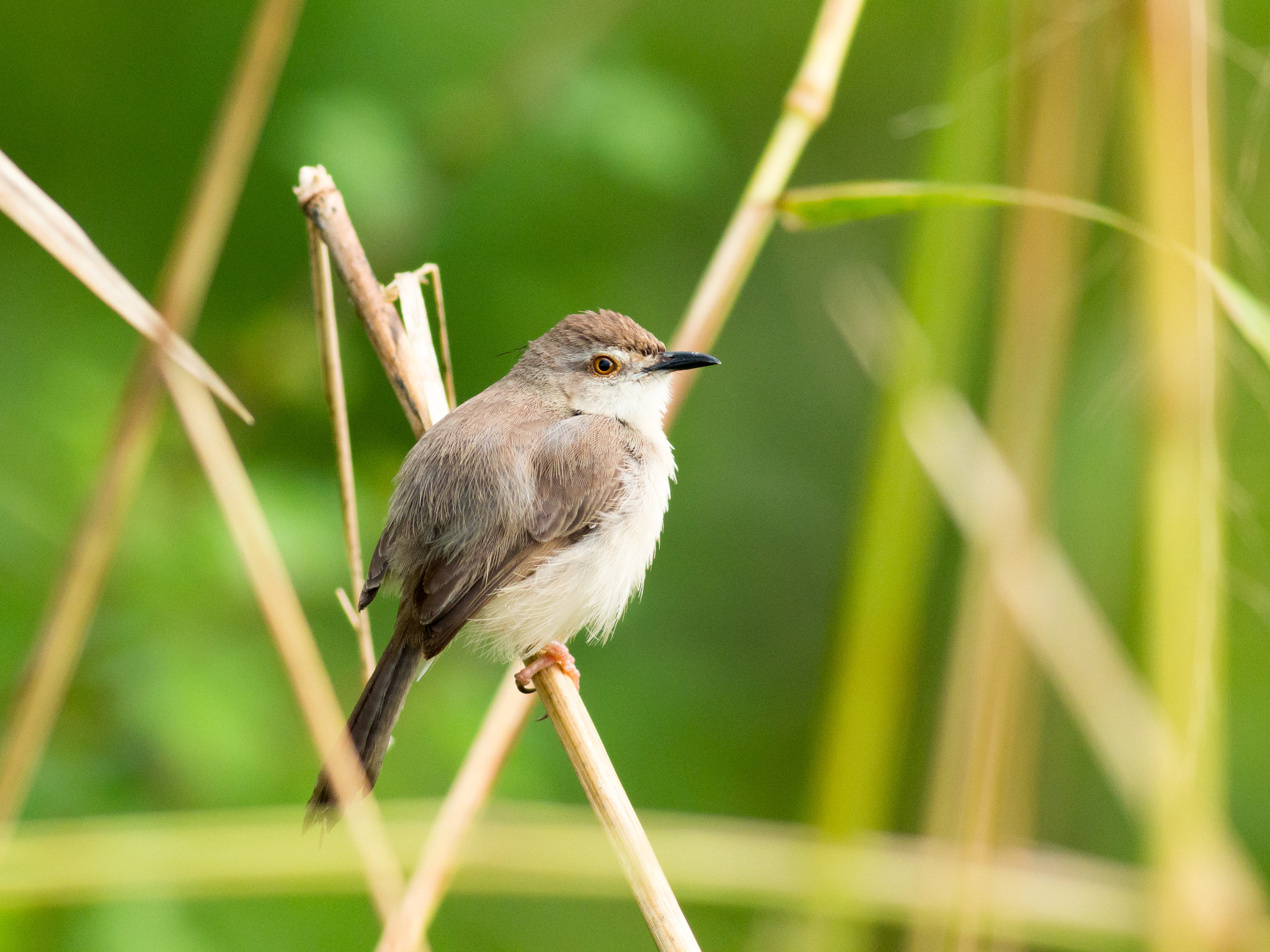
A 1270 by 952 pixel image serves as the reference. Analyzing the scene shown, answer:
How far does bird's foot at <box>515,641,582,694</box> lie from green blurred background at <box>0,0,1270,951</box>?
1.89 feet

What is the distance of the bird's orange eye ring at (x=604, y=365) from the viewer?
349 centimetres

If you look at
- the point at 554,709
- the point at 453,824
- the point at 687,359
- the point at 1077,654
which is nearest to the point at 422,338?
the point at 687,359

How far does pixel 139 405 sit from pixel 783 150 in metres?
1.36

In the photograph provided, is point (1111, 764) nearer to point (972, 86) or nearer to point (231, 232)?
Result: point (972, 86)

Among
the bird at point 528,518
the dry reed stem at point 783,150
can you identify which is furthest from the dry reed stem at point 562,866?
the dry reed stem at point 783,150

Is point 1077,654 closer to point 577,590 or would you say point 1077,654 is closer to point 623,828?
point 623,828

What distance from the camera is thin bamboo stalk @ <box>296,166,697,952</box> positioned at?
2021mm


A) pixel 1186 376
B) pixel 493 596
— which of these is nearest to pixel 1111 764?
pixel 1186 376

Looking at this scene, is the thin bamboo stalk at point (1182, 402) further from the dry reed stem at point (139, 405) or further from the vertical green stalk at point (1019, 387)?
the dry reed stem at point (139, 405)

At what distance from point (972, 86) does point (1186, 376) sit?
595mm

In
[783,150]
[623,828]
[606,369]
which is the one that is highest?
[606,369]

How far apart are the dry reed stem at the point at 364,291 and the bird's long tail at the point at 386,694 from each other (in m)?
0.50

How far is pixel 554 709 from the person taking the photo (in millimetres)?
2516

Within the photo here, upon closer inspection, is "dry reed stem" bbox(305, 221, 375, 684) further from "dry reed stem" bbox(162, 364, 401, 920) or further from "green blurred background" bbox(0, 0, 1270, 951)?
"green blurred background" bbox(0, 0, 1270, 951)
